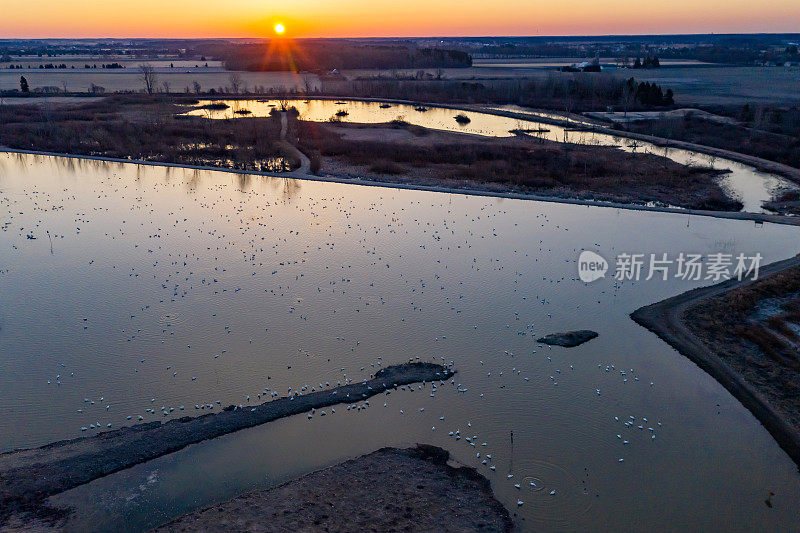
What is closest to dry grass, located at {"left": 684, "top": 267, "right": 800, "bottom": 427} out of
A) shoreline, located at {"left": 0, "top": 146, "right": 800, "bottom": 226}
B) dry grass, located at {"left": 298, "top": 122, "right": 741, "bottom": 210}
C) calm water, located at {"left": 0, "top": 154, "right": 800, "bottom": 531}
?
calm water, located at {"left": 0, "top": 154, "right": 800, "bottom": 531}

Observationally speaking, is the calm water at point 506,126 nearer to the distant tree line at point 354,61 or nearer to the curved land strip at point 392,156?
the curved land strip at point 392,156

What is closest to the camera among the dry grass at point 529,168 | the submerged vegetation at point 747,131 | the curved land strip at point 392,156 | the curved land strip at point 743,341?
the curved land strip at point 743,341

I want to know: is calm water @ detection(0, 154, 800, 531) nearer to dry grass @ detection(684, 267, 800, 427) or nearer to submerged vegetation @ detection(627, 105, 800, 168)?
dry grass @ detection(684, 267, 800, 427)

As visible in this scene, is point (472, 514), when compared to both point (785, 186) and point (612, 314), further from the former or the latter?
point (785, 186)

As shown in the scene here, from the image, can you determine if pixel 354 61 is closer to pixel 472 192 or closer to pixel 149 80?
pixel 149 80

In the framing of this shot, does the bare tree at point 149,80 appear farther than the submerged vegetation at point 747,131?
Yes

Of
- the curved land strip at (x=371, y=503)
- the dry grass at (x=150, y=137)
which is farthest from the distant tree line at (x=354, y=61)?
the curved land strip at (x=371, y=503)

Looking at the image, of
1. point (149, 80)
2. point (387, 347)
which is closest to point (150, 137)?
point (387, 347)
